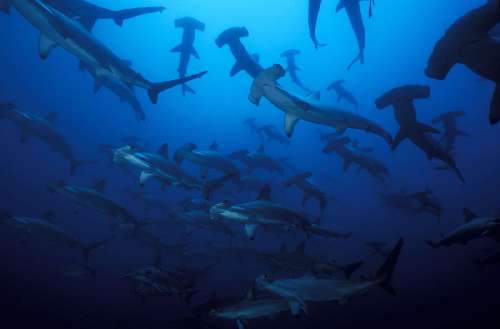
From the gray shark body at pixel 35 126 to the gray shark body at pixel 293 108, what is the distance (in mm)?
11264

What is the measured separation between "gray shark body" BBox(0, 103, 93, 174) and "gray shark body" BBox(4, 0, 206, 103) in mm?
7472

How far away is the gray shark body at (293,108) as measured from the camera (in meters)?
5.10

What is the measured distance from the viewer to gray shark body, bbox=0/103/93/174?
40.9 feet

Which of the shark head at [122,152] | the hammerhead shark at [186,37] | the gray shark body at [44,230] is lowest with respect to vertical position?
the gray shark body at [44,230]

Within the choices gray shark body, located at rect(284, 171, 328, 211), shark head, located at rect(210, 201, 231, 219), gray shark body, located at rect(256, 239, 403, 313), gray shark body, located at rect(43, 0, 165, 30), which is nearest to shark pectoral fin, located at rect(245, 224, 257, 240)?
shark head, located at rect(210, 201, 231, 219)

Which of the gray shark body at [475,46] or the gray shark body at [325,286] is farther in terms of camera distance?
the gray shark body at [475,46]

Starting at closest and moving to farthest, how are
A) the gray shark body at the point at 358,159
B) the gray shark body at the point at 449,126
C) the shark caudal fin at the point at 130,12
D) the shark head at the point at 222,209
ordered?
1. the shark head at the point at 222,209
2. the shark caudal fin at the point at 130,12
3. the gray shark body at the point at 358,159
4. the gray shark body at the point at 449,126

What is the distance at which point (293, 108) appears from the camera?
5.79 metres

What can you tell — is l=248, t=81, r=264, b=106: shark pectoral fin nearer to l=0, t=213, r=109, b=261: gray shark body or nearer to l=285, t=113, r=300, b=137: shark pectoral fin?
l=285, t=113, r=300, b=137: shark pectoral fin

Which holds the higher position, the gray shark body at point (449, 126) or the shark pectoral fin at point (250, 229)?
the gray shark body at point (449, 126)

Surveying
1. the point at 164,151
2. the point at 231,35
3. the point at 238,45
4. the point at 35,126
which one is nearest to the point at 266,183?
the point at 164,151

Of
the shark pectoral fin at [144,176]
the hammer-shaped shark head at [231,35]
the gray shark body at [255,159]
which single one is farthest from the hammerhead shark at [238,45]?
the shark pectoral fin at [144,176]

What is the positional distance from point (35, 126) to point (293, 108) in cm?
1247

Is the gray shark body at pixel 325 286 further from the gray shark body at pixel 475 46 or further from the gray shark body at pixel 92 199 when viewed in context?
the gray shark body at pixel 92 199
